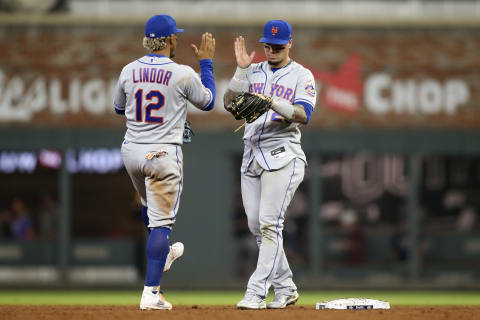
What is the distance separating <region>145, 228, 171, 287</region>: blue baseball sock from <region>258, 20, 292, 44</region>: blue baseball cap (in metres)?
1.92

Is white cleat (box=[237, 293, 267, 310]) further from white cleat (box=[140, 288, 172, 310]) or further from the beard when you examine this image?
the beard

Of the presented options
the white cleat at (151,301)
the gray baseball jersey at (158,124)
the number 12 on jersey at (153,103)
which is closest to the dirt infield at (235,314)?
the white cleat at (151,301)

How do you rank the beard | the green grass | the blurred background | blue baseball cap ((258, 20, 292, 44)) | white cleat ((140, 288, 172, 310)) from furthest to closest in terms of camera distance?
1. the blurred background
2. the green grass
3. the beard
4. blue baseball cap ((258, 20, 292, 44))
5. white cleat ((140, 288, 172, 310))

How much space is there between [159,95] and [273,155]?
3.69 ft

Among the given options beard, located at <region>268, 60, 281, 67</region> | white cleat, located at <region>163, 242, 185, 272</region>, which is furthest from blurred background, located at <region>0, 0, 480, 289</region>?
beard, located at <region>268, 60, 281, 67</region>

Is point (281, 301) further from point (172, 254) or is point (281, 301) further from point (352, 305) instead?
point (172, 254)

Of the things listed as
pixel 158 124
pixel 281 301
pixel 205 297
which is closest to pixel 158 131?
pixel 158 124

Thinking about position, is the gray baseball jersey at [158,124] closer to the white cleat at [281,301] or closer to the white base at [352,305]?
the white cleat at [281,301]

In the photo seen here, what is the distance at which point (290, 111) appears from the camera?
7754mm

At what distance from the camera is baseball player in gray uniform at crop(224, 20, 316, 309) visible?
7.88 meters

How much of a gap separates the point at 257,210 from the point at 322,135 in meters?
12.0

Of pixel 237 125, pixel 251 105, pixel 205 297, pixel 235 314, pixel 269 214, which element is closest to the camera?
pixel 235 314

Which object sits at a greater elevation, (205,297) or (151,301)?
(151,301)

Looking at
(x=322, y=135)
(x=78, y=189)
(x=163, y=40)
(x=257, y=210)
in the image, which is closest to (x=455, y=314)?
(x=257, y=210)
